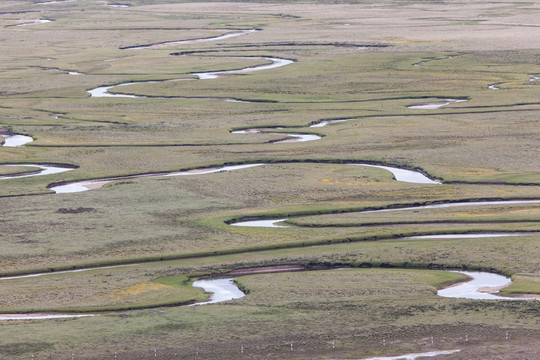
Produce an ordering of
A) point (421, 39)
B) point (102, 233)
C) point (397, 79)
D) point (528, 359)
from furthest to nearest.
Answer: point (421, 39) < point (397, 79) < point (102, 233) < point (528, 359)

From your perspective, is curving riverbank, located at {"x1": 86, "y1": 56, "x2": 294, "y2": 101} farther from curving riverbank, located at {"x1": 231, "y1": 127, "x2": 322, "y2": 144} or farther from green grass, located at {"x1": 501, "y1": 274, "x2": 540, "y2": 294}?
green grass, located at {"x1": 501, "y1": 274, "x2": 540, "y2": 294}

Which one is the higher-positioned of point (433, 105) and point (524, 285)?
point (524, 285)

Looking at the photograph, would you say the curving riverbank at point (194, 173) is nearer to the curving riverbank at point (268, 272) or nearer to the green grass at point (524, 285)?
the curving riverbank at point (268, 272)

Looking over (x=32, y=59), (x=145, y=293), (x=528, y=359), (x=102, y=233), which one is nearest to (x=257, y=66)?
(x=32, y=59)

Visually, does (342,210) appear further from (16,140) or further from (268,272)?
(16,140)

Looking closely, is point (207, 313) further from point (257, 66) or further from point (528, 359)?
point (257, 66)

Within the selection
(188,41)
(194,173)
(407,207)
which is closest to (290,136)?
(194,173)

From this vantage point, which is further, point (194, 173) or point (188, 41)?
point (188, 41)

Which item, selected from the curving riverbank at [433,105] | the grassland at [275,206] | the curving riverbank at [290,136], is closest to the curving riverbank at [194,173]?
the grassland at [275,206]
